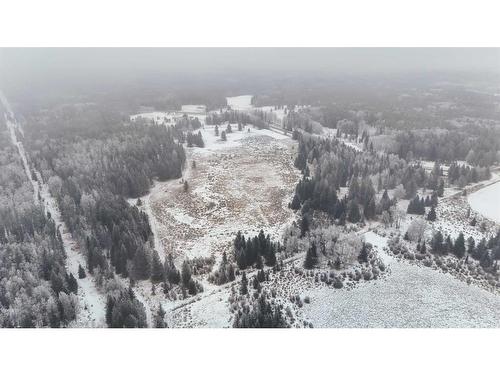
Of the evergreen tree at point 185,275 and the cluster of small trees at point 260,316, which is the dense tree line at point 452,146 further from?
the evergreen tree at point 185,275

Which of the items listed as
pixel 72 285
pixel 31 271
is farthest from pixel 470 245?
pixel 31 271

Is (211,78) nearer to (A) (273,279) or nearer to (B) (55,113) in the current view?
(B) (55,113)

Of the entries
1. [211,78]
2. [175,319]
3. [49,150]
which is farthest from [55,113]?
[175,319]

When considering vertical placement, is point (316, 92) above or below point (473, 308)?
above

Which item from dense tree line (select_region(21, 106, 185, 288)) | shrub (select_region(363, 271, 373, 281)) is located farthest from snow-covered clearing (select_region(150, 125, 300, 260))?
shrub (select_region(363, 271, 373, 281))

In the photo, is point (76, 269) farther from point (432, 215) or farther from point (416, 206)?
point (432, 215)

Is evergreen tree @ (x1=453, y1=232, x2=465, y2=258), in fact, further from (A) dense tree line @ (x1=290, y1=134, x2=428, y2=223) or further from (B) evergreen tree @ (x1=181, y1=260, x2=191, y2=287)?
(B) evergreen tree @ (x1=181, y1=260, x2=191, y2=287)
